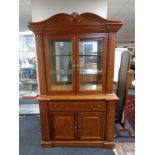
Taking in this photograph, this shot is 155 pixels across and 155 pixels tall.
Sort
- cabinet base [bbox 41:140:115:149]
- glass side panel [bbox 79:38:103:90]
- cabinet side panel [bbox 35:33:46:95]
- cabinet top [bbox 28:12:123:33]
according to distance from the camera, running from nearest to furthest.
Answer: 1. cabinet top [bbox 28:12:123:33]
2. cabinet side panel [bbox 35:33:46:95]
3. glass side panel [bbox 79:38:103:90]
4. cabinet base [bbox 41:140:115:149]

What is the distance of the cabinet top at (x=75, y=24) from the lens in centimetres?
192

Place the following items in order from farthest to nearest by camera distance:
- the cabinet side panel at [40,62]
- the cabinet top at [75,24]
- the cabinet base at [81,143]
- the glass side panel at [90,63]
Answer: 1. the cabinet base at [81,143]
2. the glass side panel at [90,63]
3. the cabinet side panel at [40,62]
4. the cabinet top at [75,24]

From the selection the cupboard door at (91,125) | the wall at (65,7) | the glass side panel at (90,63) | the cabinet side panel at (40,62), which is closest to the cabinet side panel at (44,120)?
the cabinet side panel at (40,62)

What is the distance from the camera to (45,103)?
2.15 metres

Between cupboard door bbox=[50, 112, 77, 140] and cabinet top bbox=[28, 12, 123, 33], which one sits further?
cupboard door bbox=[50, 112, 77, 140]

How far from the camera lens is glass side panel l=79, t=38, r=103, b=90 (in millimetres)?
2148

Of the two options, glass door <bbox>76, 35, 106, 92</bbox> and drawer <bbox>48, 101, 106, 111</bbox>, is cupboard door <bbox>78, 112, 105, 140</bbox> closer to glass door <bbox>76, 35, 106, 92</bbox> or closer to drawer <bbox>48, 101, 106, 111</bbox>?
drawer <bbox>48, 101, 106, 111</bbox>

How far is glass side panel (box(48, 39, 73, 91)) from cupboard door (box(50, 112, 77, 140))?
40 centimetres

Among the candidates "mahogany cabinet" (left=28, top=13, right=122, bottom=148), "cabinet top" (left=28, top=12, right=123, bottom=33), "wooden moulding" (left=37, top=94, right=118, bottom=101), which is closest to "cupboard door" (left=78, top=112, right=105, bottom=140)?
"mahogany cabinet" (left=28, top=13, right=122, bottom=148)

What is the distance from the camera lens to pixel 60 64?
2.30 m

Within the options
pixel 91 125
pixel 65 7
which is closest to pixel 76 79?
pixel 91 125

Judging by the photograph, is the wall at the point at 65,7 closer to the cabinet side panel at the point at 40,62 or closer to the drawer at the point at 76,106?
the cabinet side panel at the point at 40,62

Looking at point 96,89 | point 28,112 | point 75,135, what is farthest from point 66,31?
point 28,112

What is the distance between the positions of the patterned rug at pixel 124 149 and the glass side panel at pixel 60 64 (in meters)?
1.22
